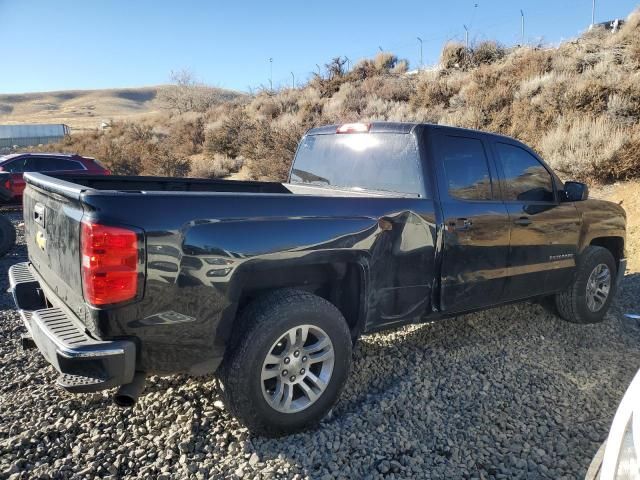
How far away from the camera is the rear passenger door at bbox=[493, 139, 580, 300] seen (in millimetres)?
4250

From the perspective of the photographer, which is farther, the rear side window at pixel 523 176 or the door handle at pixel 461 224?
the rear side window at pixel 523 176

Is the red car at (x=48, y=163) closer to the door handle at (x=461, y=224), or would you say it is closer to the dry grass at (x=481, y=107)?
the dry grass at (x=481, y=107)

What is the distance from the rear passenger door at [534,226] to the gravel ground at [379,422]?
0.62 meters

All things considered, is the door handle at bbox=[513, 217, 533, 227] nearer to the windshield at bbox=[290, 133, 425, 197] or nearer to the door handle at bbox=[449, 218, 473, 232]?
the door handle at bbox=[449, 218, 473, 232]

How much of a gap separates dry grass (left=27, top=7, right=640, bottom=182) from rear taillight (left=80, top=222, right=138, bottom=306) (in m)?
10.6

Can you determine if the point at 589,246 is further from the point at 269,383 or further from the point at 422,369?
the point at 269,383

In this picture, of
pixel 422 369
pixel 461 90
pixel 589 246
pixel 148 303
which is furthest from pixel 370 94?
pixel 148 303

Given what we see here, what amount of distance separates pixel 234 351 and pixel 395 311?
49.4 inches

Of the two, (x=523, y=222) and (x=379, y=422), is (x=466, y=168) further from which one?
(x=379, y=422)

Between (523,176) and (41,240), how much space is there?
389 cm

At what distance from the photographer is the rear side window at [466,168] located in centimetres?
384

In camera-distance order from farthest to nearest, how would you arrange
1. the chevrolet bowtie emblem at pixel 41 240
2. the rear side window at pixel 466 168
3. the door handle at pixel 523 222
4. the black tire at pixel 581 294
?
1. the black tire at pixel 581 294
2. the door handle at pixel 523 222
3. the rear side window at pixel 466 168
4. the chevrolet bowtie emblem at pixel 41 240

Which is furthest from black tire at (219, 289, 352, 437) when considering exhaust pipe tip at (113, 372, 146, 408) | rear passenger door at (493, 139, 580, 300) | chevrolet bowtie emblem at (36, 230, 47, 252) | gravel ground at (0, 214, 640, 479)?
rear passenger door at (493, 139, 580, 300)

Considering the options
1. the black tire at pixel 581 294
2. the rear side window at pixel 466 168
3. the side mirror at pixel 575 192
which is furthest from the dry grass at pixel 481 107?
the rear side window at pixel 466 168
